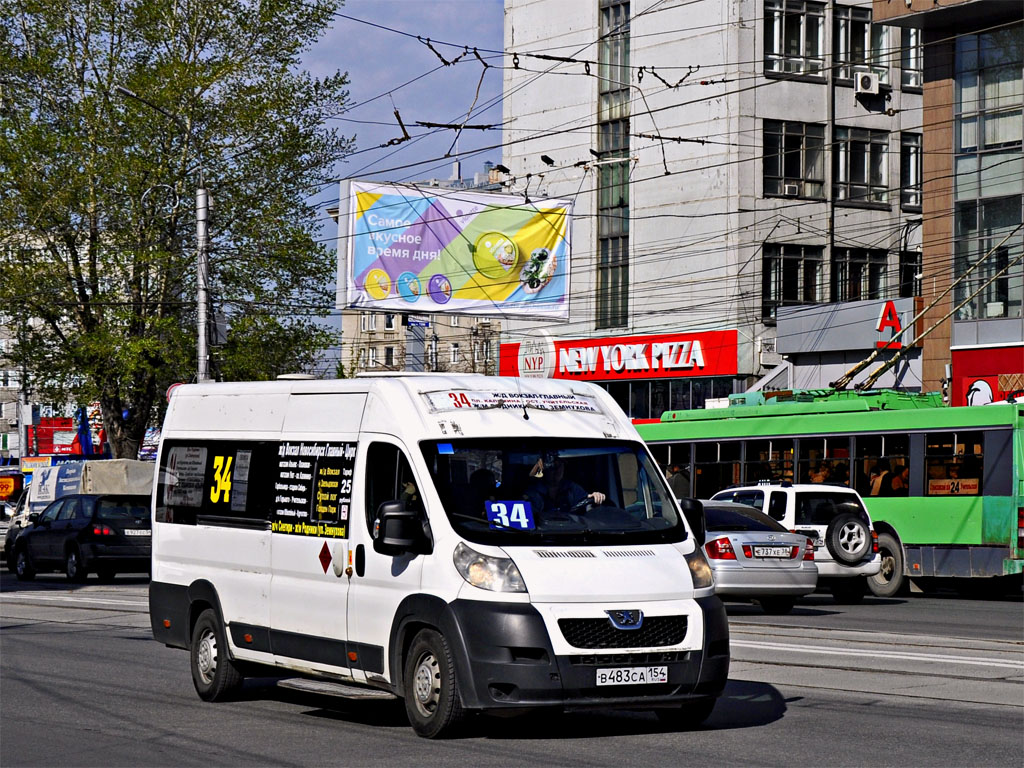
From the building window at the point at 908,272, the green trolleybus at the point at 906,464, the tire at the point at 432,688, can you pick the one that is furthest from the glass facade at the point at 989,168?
the tire at the point at 432,688

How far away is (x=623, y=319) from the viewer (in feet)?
180

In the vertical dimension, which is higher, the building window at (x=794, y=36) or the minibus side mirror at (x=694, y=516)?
the building window at (x=794, y=36)

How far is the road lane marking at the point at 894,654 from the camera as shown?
13766 mm

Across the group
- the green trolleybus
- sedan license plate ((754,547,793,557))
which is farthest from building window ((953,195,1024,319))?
sedan license plate ((754,547,793,557))

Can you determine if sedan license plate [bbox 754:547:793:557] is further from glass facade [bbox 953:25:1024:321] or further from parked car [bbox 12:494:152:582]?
glass facade [bbox 953:25:1024:321]

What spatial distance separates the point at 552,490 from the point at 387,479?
3.42ft

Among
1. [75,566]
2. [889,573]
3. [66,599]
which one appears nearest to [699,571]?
[889,573]

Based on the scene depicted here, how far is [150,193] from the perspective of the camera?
37.6m

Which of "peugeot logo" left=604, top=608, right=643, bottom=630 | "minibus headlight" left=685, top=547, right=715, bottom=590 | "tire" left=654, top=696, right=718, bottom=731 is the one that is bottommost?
"tire" left=654, top=696, right=718, bottom=731

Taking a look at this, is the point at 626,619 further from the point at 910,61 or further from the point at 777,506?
the point at 910,61

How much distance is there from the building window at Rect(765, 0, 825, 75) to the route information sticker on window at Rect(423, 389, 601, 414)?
43337mm

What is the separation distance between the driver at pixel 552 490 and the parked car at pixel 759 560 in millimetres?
10141

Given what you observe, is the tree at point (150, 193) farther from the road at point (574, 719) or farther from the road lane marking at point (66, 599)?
the road at point (574, 719)

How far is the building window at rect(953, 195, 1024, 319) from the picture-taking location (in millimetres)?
37031
